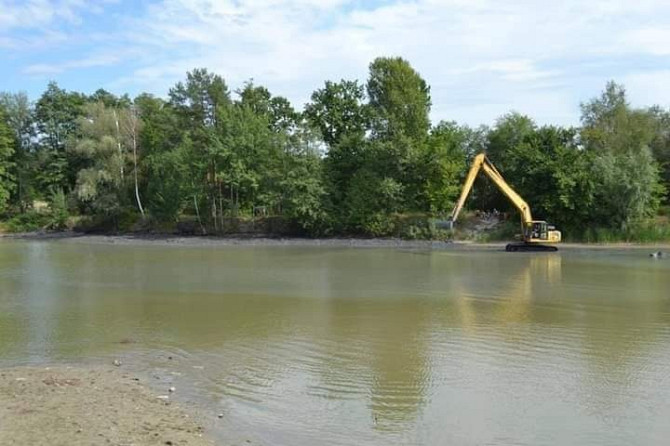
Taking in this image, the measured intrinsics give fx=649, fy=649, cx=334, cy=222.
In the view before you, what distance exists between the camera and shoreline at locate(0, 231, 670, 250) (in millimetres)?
43656

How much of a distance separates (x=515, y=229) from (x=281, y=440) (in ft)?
136

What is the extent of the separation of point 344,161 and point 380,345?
140ft

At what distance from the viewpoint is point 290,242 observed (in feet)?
165

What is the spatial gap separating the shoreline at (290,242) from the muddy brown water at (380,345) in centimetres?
1335

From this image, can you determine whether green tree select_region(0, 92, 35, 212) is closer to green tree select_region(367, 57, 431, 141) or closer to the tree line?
the tree line

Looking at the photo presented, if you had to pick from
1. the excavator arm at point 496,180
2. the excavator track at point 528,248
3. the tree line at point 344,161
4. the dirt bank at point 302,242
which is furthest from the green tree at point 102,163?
the excavator track at point 528,248

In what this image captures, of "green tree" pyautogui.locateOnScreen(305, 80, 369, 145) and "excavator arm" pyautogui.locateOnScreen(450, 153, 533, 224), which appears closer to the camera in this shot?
"excavator arm" pyautogui.locateOnScreen(450, 153, 533, 224)

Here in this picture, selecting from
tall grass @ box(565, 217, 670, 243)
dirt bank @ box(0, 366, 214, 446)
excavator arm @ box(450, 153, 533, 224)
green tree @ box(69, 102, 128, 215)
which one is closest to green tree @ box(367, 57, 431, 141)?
excavator arm @ box(450, 153, 533, 224)

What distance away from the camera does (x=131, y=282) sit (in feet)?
87.4

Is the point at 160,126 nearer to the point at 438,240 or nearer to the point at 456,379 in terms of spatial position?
the point at 438,240

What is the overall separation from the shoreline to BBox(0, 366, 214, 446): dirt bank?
115 feet

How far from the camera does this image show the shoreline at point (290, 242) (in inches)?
1719

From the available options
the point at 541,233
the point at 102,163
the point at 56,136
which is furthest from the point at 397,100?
the point at 56,136

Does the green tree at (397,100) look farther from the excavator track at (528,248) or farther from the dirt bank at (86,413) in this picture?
the dirt bank at (86,413)
